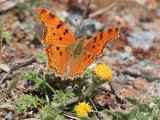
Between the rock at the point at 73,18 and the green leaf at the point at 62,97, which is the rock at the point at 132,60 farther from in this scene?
the green leaf at the point at 62,97

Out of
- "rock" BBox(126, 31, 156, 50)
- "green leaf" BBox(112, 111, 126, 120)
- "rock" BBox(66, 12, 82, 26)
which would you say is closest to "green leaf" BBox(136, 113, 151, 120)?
"green leaf" BBox(112, 111, 126, 120)

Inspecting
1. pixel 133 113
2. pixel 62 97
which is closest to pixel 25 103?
pixel 62 97

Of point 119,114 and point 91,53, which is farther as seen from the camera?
point 91,53

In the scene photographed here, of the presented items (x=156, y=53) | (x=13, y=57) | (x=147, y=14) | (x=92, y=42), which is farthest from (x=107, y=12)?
(x=92, y=42)

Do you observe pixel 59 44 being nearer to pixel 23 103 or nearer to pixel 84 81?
pixel 84 81

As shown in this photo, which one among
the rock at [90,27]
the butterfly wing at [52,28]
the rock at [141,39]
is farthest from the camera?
the rock at [141,39]

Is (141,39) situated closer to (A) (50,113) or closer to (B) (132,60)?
(B) (132,60)

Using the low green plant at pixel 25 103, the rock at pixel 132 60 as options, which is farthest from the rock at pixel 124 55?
the low green plant at pixel 25 103

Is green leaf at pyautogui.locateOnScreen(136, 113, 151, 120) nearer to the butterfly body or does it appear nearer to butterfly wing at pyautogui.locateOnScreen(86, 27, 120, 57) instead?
butterfly wing at pyautogui.locateOnScreen(86, 27, 120, 57)
